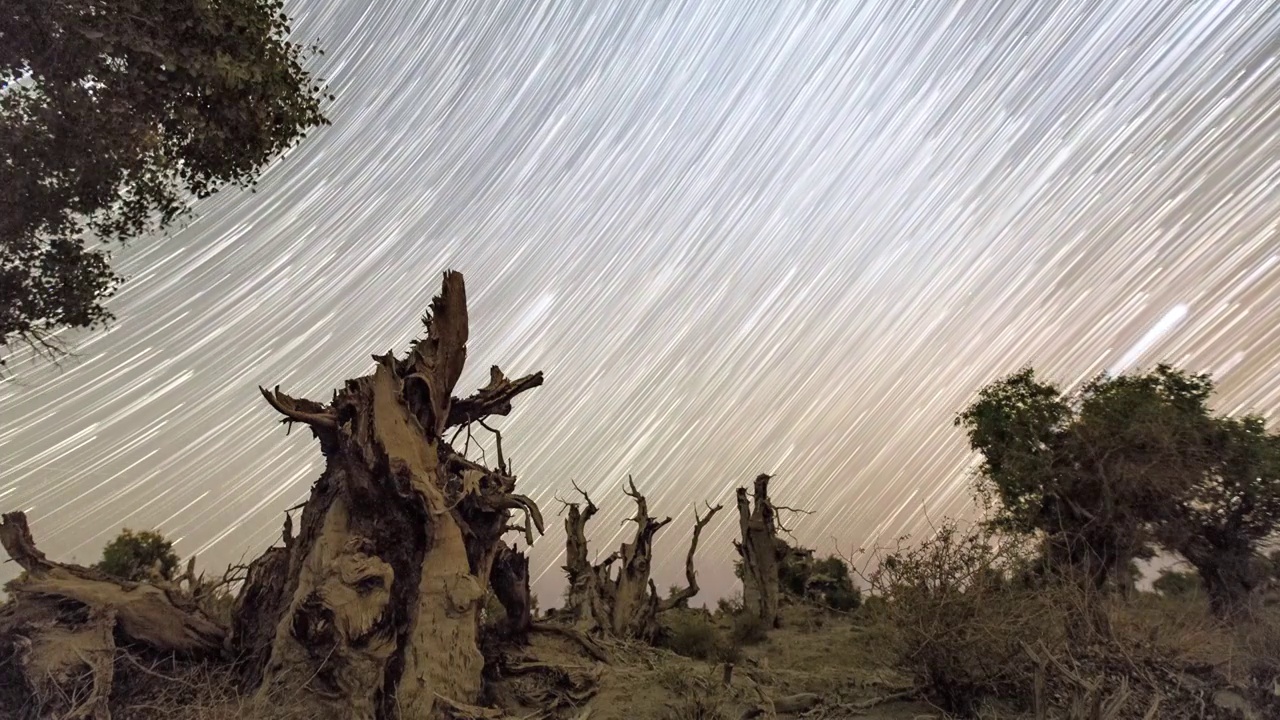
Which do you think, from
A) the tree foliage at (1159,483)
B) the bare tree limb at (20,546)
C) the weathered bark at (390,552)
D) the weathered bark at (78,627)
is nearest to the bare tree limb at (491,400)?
the weathered bark at (390,552)

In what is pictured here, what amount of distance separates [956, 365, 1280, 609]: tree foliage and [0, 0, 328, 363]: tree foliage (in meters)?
21.5

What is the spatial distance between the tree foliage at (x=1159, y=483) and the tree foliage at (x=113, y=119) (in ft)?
70.4

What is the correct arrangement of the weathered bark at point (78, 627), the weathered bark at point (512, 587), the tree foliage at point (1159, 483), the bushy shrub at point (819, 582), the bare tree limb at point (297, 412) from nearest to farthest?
the weathered bark at point (78, 627), the bare tree limb at point (297, 412), the weathered bark at point (512, 587), the tree foliage at point (1159, 483), the bushy shrub at point (819, 582)

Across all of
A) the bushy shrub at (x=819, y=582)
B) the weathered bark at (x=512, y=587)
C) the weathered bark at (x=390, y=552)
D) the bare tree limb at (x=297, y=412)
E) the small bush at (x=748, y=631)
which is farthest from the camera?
the bushy shrub at (x=819, y=582)

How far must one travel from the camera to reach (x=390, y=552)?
1118 cm

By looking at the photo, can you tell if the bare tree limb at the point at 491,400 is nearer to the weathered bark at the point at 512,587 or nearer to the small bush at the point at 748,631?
the weathered bark at the point at 512,587

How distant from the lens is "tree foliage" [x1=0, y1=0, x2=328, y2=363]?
9.98 meters

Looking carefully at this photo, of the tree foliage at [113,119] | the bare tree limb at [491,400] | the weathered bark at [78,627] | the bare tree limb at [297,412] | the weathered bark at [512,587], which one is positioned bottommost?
the weathered bark at [78,627]

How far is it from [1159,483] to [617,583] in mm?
15624

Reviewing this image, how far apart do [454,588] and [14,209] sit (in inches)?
337

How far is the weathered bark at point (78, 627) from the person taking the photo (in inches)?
347

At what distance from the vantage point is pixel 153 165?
1262cm

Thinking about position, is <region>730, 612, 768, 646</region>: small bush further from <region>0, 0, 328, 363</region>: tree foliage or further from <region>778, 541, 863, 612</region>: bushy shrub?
<region>0, 0, 328, 363</region>: tree foliage

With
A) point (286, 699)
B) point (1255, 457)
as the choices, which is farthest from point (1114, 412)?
point (286, 699)
